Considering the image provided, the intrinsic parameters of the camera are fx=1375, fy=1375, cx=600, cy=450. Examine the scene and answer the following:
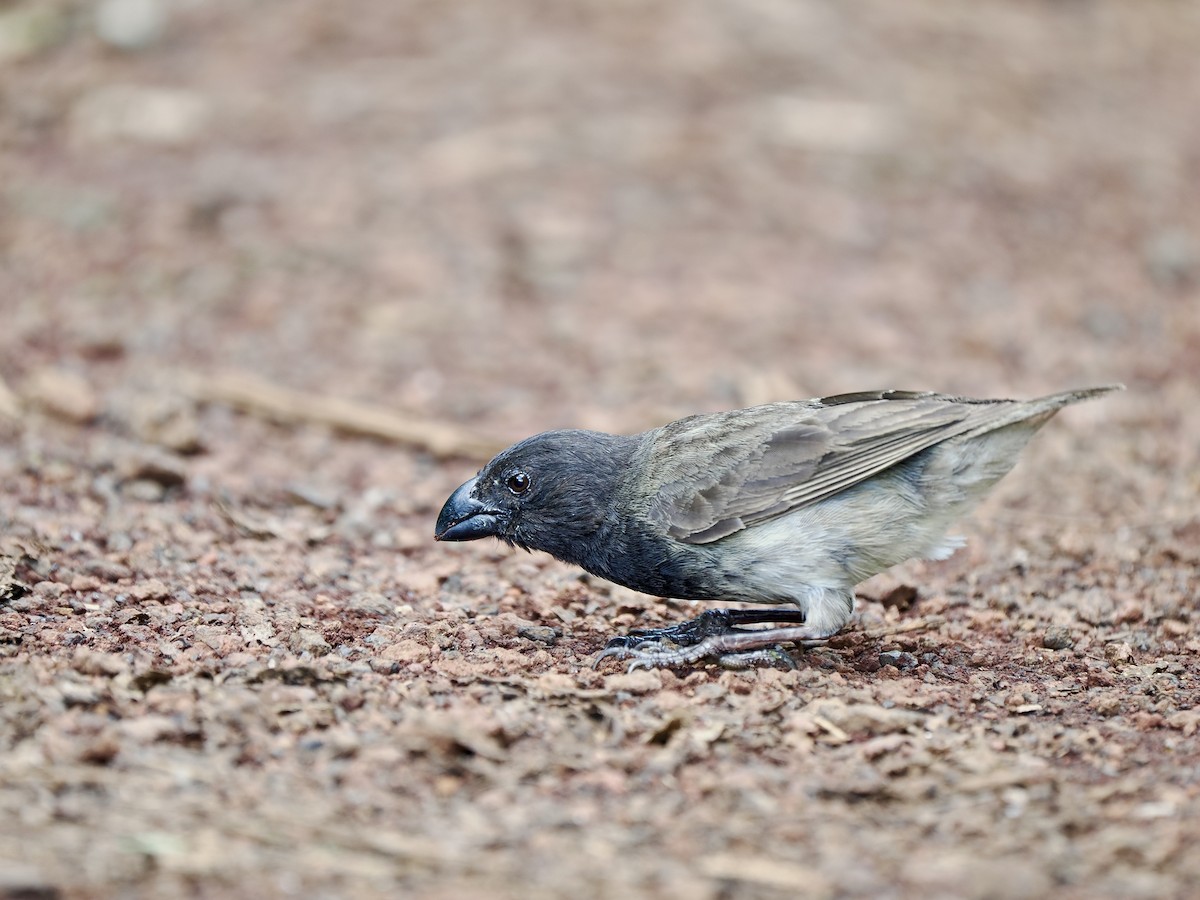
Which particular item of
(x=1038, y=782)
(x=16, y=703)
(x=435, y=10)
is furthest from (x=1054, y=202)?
(x=16, y=703)

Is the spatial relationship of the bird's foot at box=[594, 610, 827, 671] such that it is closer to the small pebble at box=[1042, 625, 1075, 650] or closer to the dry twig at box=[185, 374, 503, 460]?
the small pebble at box=[1042, 625, 1075, 650]

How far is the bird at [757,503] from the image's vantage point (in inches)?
208

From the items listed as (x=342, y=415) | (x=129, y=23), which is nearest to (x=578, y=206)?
(x=342, y=415)

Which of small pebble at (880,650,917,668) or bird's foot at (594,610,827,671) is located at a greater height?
bird's foot at (594,610,827,671)

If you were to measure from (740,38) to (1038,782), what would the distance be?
1134cm

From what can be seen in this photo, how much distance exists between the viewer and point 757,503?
17.6 ft

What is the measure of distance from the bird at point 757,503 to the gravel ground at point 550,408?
1.08 ft

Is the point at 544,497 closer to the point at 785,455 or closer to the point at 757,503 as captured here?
the point at 757,503

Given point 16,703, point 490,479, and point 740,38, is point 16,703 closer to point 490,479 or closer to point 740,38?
point 490,479

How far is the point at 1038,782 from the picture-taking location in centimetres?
411

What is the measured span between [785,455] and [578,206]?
6.13m

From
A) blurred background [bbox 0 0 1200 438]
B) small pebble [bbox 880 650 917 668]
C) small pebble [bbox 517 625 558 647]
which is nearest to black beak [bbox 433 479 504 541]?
small pebble [bbox 517 625 558 647]

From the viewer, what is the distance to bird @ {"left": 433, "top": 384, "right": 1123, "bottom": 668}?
17.3ft

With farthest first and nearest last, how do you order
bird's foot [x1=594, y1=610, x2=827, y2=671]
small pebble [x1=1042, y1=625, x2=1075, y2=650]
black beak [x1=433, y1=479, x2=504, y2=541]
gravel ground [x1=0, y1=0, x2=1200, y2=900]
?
black beak [x1=433, y1=479, x2=504, y2=541] → small pebble [x1=1042, y1=625, x2=1075, y2=650] → bird's foot [x1=594, y1=610, x2=827, y2=671] → gravel ground [x1=0, y1=0, x2=1200, y2=900]
